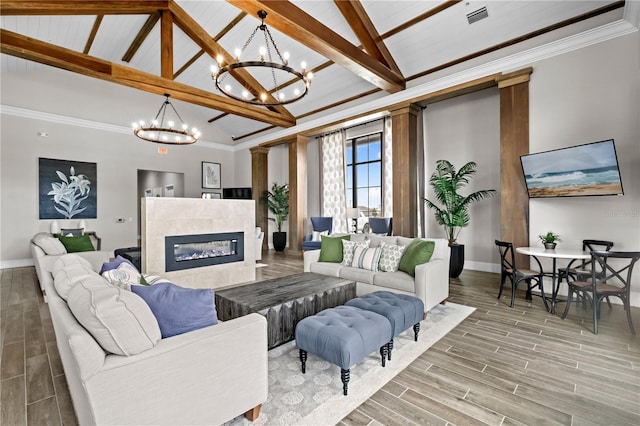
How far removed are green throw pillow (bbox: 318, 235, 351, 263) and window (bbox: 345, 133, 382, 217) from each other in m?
3.42

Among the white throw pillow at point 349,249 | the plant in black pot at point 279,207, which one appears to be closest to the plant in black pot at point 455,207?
the white throw pillow at point 349,249

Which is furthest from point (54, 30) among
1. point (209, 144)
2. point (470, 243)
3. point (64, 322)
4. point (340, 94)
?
point (470, 243)

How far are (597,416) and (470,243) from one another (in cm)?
451

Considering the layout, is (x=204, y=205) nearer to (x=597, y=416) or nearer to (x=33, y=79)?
(x=597, y=416)

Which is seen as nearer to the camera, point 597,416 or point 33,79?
point 597,416

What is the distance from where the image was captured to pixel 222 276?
5.02 m

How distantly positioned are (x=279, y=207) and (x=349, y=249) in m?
5.57

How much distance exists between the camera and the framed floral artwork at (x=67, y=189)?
7043mm

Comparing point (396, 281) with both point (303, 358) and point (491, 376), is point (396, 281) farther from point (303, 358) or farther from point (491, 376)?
point (303, 358)

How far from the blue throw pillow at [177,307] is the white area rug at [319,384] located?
2.26 ft

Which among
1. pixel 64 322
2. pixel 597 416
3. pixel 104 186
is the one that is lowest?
pixel 597 416

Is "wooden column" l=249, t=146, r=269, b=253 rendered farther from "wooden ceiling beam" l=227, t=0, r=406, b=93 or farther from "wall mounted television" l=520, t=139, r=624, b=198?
"wall mounted television" l=520, t=139, r=624, b=198

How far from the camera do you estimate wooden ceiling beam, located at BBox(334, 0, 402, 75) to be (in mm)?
4598

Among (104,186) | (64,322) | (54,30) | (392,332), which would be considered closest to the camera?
(64,322)
